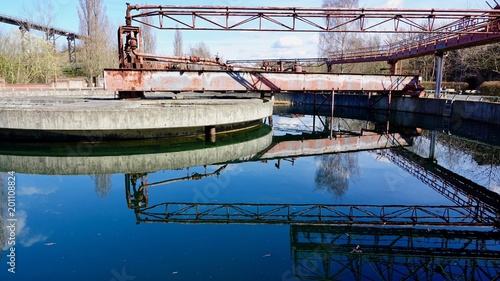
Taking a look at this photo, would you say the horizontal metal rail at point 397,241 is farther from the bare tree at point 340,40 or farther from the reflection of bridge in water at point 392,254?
the bare tree at point 340,40

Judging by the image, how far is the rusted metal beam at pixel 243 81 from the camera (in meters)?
14.6

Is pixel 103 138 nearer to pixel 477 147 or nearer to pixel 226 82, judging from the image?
pixel 226 82

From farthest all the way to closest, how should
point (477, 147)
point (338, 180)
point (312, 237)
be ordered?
point (477, 147) < point (338, 180) < point (312, 237)

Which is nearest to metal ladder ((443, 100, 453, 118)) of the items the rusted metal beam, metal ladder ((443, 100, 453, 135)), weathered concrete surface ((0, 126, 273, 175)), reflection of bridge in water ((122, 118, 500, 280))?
metal ladder ((443, 100, 453, 135))

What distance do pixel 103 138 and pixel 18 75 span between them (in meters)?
23.2

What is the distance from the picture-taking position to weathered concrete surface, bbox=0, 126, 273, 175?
9.18 metres

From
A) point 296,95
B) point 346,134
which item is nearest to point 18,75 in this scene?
point 296,95

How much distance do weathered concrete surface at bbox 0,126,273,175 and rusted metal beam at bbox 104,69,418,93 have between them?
4.53m

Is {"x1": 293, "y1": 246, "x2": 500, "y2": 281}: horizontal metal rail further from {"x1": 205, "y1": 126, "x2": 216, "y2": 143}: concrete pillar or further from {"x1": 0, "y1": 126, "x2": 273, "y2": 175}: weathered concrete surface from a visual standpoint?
{"x1": 205, "y1": 126, "x2": 216, "y2": 143}: concrete pillar

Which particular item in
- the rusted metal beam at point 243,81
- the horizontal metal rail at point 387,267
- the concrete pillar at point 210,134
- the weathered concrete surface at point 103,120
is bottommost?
the horizontal metal rail at point 387,267

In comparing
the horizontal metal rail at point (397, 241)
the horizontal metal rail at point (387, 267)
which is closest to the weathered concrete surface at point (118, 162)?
the horizontal metal rail at point (397, 241)

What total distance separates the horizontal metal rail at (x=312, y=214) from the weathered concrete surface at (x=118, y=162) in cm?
295

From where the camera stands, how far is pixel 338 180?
→ 28.9 feet

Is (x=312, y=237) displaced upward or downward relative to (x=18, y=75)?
downward
